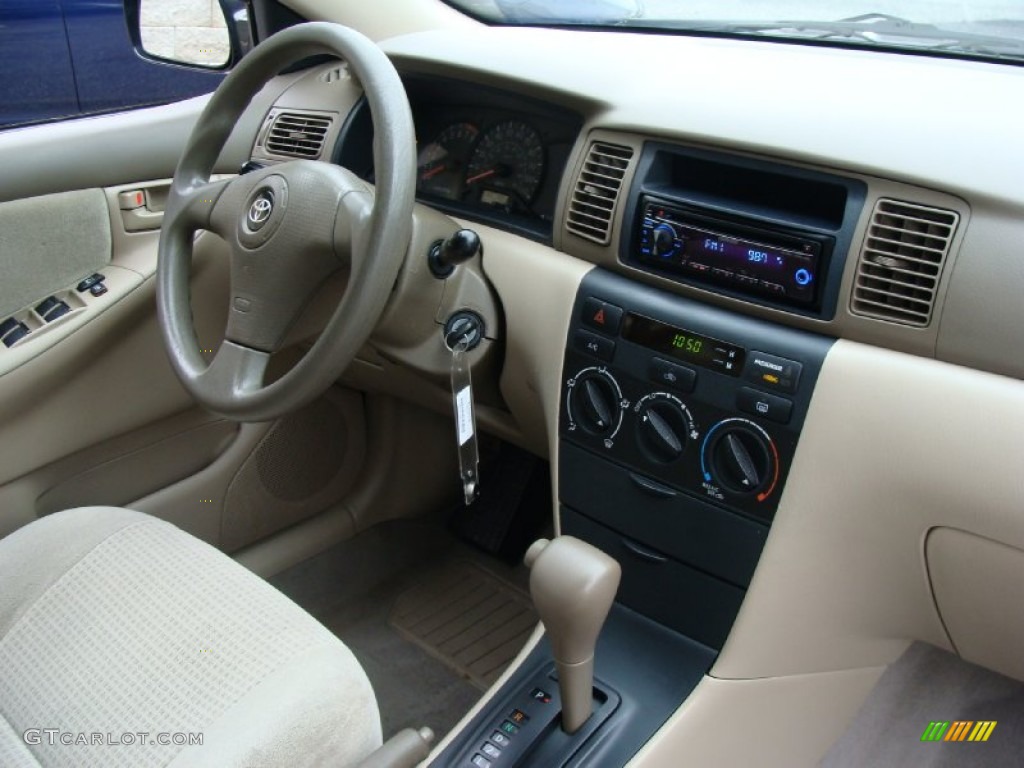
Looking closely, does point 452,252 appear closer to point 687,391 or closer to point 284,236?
point 284,236

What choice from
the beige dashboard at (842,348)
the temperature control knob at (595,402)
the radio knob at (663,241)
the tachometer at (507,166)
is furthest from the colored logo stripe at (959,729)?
the tachometer at (507,166)

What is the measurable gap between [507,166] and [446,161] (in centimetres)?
15

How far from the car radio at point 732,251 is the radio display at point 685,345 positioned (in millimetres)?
67

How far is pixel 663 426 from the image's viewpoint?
1.21 meters

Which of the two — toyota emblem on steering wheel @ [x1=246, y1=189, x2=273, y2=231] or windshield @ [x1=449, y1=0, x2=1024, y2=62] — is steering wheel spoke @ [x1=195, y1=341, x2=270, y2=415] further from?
windshield @ [x1=449, y1=0, x2=1024, y2=62]

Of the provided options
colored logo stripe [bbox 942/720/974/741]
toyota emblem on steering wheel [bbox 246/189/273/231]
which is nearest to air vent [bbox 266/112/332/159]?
toyota emblem on steering wheel [bbox 246/189/273/231]

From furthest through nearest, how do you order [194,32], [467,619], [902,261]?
[467,619] → [194,32] → [902,261]

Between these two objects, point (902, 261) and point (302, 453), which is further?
point (302, 453)

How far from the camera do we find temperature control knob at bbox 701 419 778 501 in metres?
1.12

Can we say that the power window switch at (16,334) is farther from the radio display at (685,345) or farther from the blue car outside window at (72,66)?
the radio display at (685,345)

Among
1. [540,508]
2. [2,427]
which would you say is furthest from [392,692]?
[2,427]

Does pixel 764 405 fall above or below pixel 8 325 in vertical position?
above

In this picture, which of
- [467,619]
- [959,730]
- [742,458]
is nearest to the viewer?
[742,458]

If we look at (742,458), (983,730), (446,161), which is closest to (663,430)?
(742,458)
